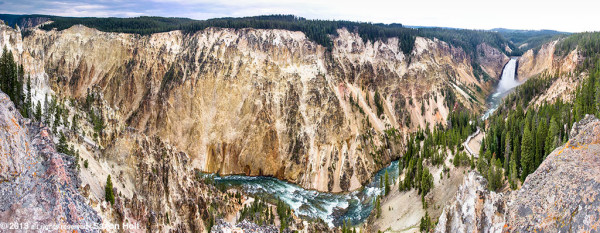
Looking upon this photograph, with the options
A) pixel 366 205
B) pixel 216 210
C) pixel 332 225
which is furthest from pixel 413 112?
pixel 216 210

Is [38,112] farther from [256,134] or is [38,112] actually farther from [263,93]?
[263,93]

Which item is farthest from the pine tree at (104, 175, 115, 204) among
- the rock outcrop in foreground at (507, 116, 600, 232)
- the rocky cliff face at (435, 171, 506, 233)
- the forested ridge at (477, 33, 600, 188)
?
the forested ridge at (477, 33, 600, 188)

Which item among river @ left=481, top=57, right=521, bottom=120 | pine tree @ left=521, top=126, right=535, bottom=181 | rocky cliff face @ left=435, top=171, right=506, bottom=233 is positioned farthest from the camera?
river @ left=481, top=57, right=521, bottom=120

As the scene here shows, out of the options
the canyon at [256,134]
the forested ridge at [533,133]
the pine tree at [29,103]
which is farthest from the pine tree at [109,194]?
the forested ridge at [533,133]

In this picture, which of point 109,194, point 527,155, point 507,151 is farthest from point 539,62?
point 109,194

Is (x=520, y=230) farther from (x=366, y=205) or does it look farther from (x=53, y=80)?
(x=53, y=80)

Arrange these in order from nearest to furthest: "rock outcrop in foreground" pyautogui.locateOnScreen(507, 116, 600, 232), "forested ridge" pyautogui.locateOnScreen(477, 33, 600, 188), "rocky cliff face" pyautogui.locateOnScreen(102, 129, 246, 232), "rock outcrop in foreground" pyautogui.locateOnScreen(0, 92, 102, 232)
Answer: "rock outcrop in foreground" pyautogui.locateOnScreen(0, 92, 102, 232) → "rock outcrop in foreground" pyautogui.locateOnScreen(507, 116, 600, 232) → "rocky cliff face" pyautogui.locateOnScreen(102, 129, 246, 232) → "forested ridge" pyautogui.locateOnScreen(477, 33, 600, 188)

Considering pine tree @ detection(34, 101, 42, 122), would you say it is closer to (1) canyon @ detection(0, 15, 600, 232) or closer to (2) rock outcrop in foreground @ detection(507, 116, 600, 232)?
(1) canyon @ detection(0, 15, 600, 232)

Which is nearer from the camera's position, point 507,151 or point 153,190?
point 153,190
